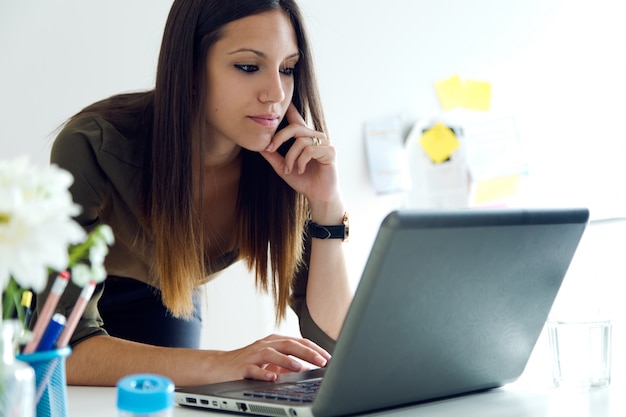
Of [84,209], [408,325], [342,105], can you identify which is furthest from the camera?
[342,105]

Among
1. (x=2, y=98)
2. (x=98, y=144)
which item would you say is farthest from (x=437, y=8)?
(x=98, y=144)

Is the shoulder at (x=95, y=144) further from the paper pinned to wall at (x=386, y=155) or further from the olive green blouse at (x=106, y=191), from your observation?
the paper pinned to wall at (x=386, y=155)

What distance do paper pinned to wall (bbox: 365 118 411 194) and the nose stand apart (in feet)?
3.32

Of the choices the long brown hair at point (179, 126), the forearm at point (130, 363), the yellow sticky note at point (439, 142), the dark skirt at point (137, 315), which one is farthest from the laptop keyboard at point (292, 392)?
the yellow sticky note at point (439, 142)

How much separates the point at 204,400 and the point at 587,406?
0.38 m

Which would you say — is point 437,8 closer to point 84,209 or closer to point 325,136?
point 325,136

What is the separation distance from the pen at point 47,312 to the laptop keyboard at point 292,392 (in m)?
0.27

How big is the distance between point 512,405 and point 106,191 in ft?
2.37

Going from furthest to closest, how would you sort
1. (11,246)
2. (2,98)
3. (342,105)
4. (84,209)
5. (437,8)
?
(437,8)
(342,105)
(2,98)
(84,209)
(11,246)

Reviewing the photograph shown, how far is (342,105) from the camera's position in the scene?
2.30 metres

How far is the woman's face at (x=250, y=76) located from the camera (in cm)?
133

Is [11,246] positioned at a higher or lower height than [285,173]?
higher

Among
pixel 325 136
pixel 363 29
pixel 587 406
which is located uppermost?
pixel 363 29

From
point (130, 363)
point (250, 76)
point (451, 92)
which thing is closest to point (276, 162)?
point (250, 76)
